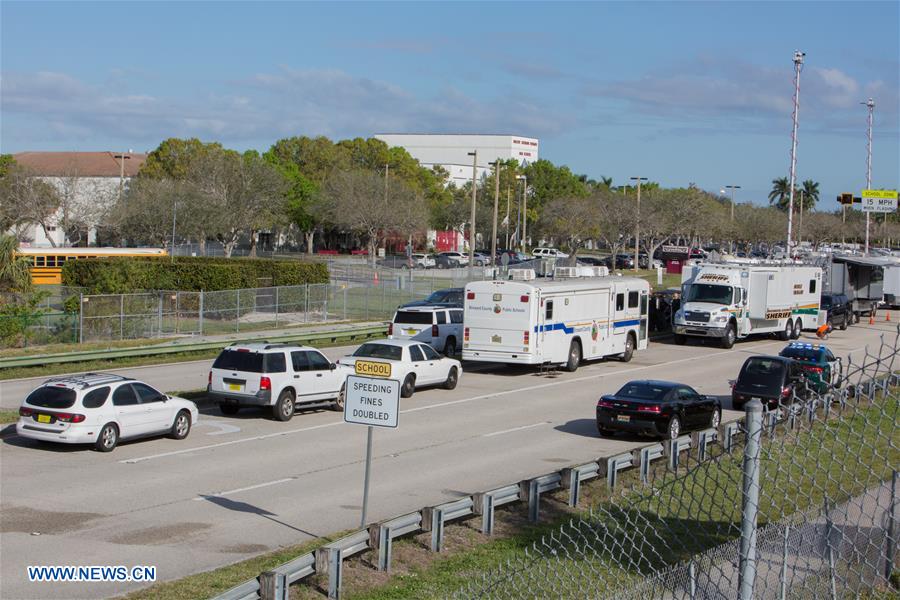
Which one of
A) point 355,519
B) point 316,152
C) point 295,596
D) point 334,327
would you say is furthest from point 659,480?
point 316,152

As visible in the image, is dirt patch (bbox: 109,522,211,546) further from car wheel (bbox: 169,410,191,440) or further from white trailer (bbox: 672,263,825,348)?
white trailer (bbox: 672,263,825,348)

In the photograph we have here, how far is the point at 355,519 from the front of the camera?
15.4m

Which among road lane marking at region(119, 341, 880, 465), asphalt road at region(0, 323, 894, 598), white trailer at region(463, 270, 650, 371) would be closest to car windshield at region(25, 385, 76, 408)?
asphalt road at region(0, 323, 894, 598)

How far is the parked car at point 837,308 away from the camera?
51.0m

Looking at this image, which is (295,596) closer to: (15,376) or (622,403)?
(622,403)

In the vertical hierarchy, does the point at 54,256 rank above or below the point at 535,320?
above

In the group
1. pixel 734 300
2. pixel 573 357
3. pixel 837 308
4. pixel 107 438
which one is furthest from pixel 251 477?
pixel 837 308

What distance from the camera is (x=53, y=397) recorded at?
64.5ft

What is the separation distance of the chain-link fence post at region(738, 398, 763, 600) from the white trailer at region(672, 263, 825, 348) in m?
38.5

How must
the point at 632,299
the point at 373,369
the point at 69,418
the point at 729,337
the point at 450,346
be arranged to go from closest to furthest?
the point at 373,369 < the point at 69,418 < the point at 450,346 < the point at 632,299 < the point at 729,337

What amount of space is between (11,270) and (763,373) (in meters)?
26.8

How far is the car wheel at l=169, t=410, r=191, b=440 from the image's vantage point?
70.7ft

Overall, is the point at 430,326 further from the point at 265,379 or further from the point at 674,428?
the point at 674,428

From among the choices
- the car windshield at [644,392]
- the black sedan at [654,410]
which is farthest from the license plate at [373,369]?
the car windshield at [644,392]
